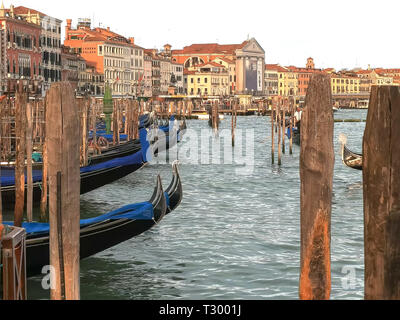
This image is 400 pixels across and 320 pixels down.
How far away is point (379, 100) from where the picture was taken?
8.13 feet

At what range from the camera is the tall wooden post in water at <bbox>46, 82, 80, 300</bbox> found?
346cm

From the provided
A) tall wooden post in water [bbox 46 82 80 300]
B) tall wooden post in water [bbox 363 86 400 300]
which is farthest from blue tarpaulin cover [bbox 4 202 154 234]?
tall wooden post in water [bbox 363 86 400 300]

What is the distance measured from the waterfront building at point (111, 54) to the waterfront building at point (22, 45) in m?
13.9

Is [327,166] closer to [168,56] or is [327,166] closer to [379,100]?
[379,100]

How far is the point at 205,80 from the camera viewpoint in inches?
2800

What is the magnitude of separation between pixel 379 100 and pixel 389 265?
0.55 metres

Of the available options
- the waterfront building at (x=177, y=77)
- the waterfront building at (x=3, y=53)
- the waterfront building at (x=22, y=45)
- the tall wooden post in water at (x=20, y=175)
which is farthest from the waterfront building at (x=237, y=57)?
the tall wooden post in water at (x=20, y=175)

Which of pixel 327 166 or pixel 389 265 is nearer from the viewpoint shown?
pixel 389 265

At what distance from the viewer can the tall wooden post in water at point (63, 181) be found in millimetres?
3457

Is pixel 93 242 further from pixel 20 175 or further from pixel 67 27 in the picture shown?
pixel 67 27

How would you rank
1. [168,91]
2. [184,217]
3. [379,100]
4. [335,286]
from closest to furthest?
[379,100] → [335,286] → [184,217] → [168,91]

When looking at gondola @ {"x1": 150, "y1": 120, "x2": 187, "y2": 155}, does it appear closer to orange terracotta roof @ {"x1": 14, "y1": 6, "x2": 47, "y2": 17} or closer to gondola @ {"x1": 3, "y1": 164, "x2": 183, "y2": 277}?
gondola @ {"x1": 3, "y1": 164, "x2": 183, "y2": 277}

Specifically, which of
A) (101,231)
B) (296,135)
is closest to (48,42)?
(296,135)

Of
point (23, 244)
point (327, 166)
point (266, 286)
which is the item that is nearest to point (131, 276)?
point (266, 286)
